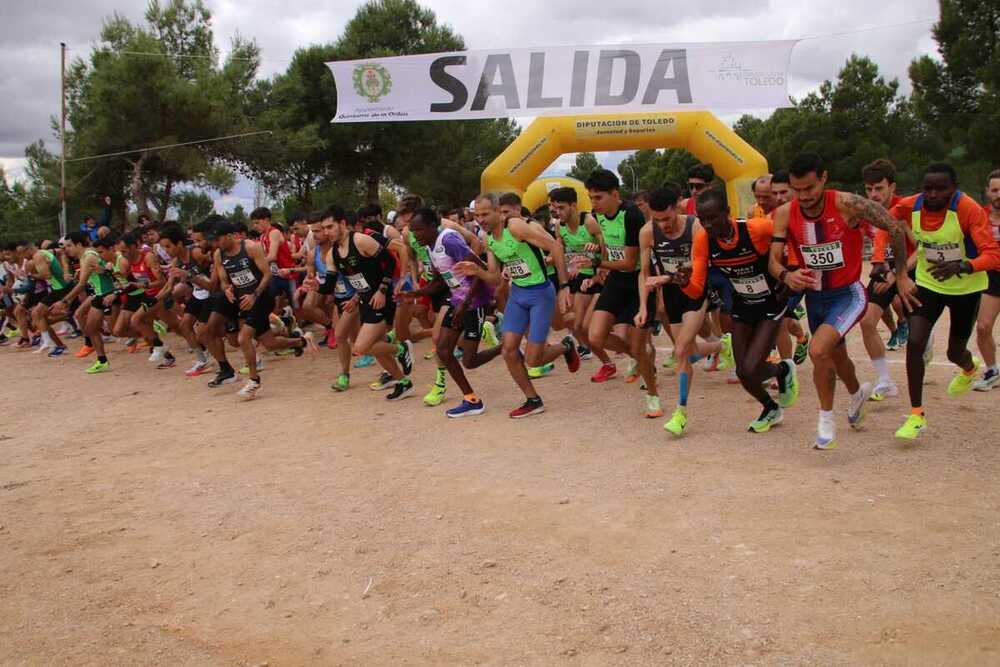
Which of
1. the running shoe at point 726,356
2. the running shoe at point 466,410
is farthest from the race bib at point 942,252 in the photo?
the running shoe at point 466,410

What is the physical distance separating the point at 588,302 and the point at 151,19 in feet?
86.7

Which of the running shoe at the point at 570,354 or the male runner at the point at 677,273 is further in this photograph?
the running shoe at the point at 570,354

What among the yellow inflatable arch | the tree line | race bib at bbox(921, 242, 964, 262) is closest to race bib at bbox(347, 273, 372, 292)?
race bib at bbox(921, 242, 964, 262)

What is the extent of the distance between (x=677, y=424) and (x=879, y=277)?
2037 millimetres

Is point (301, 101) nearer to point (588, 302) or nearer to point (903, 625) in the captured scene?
point (588, 302)

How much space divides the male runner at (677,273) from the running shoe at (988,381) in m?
2.53

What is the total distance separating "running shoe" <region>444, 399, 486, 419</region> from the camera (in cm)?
720

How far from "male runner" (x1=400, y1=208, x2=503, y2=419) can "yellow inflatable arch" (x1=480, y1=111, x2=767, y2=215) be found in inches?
296

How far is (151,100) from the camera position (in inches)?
988

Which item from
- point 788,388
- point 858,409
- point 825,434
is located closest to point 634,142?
point 788,388

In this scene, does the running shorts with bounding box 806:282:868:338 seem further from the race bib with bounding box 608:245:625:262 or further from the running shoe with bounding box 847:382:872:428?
the race bib with bounding box 608:245:625:262

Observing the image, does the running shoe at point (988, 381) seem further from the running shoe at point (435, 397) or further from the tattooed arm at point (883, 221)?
the running shoe at point (435, 397)

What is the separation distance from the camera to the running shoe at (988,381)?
671 centimetres

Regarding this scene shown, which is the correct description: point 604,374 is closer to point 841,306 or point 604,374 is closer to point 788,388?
point 788,388
